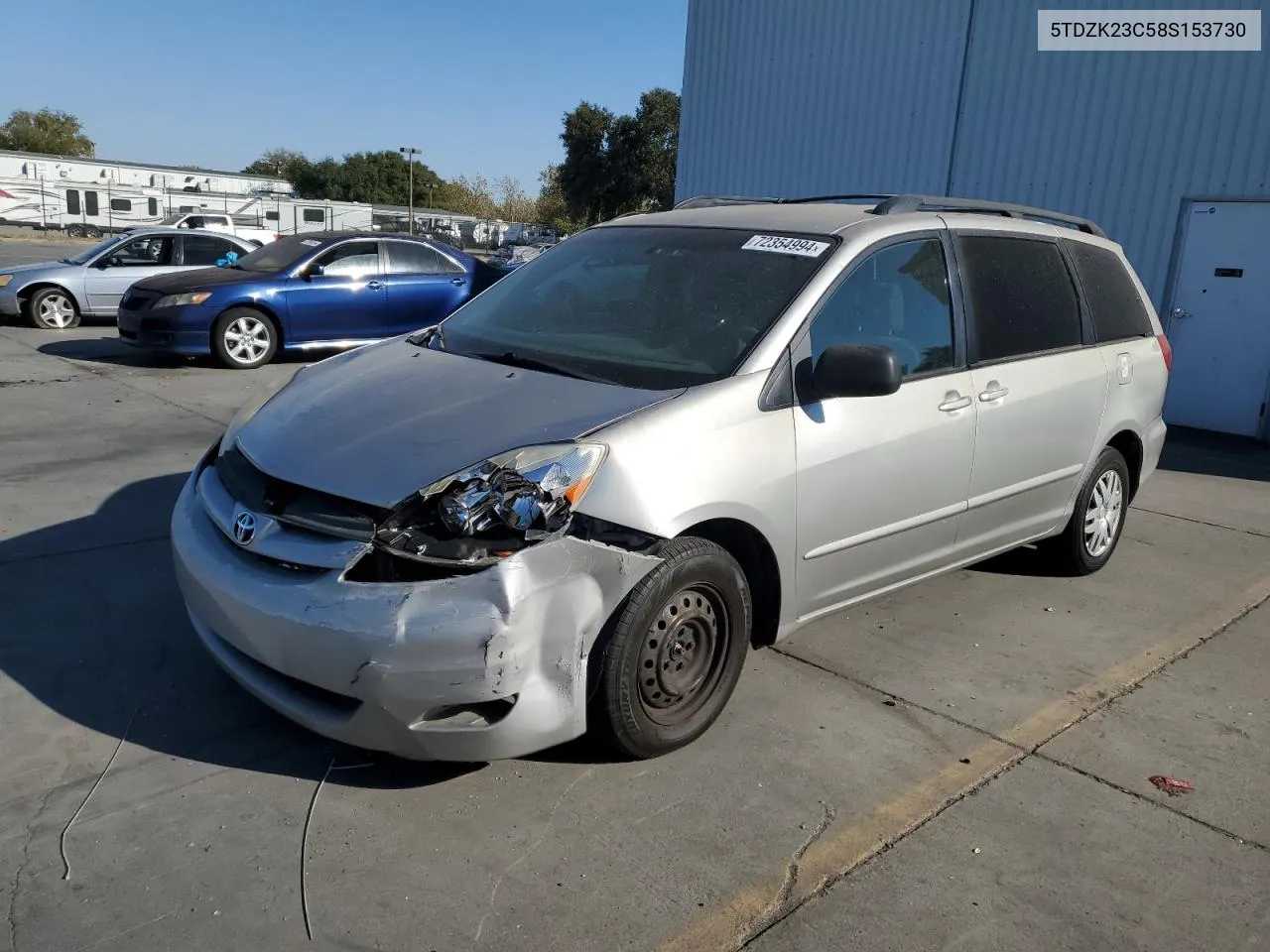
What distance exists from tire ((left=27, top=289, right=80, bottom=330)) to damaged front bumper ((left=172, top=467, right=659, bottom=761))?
12.6 meters

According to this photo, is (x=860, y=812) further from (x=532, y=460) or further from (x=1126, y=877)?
(x=532, y=460)

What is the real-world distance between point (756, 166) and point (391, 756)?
12950mm

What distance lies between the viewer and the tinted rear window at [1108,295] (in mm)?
5059

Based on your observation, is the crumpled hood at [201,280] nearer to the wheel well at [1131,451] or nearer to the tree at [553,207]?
the wheel well at [1131,451]

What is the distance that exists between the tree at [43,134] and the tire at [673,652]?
90.8 m

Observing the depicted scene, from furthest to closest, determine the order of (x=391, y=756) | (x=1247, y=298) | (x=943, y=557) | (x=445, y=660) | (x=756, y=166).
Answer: (x=756, y=166) < (x=1247, y=298) < (x=943, y=557) < (x=391, y=756) < (x=445, y=660)

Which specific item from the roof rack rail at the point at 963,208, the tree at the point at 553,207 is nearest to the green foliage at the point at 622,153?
the tree at the point at 553,207

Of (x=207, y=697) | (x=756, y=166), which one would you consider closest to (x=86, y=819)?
(x=207, y=697)

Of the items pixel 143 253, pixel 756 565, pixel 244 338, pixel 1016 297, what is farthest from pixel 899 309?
pixel 143 253

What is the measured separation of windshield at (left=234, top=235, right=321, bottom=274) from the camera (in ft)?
37.4

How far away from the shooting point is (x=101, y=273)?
13750 mm

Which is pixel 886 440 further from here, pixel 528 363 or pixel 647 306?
pixel 528 363

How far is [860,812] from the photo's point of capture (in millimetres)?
3092

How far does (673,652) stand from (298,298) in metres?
9.26
